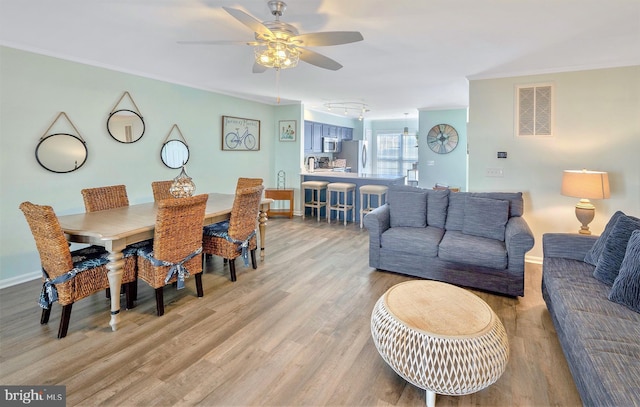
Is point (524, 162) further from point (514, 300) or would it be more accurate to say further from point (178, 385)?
point (178, 385)

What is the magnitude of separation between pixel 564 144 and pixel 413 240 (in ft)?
7.52

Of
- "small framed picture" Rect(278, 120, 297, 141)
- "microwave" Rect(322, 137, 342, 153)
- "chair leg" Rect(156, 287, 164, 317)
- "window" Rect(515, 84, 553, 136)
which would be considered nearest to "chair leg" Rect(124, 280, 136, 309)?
"chair leg" Rect(156, 287, 164, 317)

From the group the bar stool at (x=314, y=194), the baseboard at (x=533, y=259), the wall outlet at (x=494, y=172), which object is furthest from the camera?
the bar stool at (x=314, y=194)

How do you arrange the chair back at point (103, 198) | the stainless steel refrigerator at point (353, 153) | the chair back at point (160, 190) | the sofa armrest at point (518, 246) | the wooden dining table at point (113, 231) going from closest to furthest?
1. the wooden dining table at point (113, 231)
2. the sofa armrest at point (518, 246)
3. the chair back at point (103, 198)
4. the chair back at point (160, 190)
5. the stainless steel refrigerator at point (353, 153)

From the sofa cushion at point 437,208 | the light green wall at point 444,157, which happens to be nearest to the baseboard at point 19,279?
the sofa cushion at point 437,208

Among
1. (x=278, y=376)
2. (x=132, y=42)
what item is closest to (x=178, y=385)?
(x=278, y=376)

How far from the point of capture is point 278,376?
2.02 metres

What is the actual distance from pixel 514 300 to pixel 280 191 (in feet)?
15.8

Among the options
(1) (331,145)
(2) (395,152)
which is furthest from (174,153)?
(2) (395,152)

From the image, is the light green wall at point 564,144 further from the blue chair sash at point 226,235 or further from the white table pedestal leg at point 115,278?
the white table pedestal leg at point 115,278

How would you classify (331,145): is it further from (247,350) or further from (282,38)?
(247,350)

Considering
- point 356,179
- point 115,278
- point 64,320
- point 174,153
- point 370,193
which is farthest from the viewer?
point 356,179

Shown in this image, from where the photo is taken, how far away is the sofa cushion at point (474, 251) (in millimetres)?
3154

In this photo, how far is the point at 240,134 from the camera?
6.34 metres
